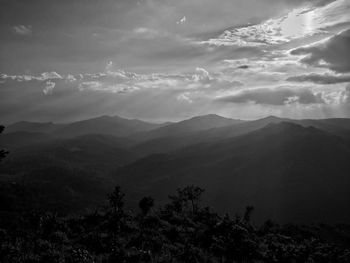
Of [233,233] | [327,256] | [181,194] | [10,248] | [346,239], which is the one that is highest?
[10,248]

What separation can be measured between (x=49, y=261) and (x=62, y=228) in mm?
21869

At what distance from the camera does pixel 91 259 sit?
24.6 meters

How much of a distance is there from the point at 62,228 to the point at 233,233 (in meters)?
22.1

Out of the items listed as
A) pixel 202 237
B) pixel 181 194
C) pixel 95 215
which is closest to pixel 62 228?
pixel 95 215

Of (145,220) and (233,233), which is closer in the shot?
(233,233)

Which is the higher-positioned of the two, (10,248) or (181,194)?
(10,248)

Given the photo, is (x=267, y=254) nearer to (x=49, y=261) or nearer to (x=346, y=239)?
(x=49, y=261)

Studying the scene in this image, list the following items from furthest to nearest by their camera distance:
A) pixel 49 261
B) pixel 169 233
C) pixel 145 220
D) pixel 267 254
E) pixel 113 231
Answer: pixel 145 220 → pixel 169 233 → pixel 113 231 → pixel 267 254 → pixel 49 261

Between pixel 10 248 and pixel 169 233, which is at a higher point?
pixel 10 248

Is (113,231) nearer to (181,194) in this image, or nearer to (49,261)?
(49,261)

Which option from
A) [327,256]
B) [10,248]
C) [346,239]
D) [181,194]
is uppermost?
[10,248]

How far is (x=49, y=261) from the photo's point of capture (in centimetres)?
2375

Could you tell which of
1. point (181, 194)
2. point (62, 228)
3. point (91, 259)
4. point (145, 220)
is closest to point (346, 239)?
point (181, 194)

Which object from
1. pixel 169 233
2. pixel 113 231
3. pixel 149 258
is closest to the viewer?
pixel 149 258
